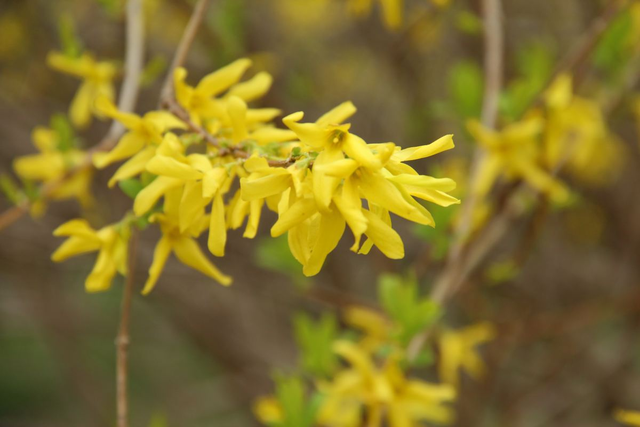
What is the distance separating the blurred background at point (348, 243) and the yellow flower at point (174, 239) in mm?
939

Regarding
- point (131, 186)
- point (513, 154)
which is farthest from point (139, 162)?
point (513, 154)

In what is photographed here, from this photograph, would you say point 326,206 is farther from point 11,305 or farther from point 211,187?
point 11,305

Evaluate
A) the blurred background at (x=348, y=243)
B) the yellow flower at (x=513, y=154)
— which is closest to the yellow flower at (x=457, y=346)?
the blurred background at (x=348, y=243)

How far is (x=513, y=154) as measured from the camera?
1.54 m

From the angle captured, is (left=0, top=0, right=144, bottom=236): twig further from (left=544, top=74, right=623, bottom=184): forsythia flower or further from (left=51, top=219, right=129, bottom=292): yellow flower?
(left=544, top=74, right=623, bottom=184): forsythia flower

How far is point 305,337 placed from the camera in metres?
1.40

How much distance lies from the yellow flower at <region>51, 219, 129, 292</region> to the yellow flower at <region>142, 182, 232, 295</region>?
0.08 meters

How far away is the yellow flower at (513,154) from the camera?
146 centimetres

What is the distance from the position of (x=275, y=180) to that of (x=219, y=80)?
36cm

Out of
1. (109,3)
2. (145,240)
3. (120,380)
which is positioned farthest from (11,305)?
(120,380)

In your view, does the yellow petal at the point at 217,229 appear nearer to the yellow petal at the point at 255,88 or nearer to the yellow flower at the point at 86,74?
the yellow petal at the point at 255,88

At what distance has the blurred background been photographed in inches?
89.1

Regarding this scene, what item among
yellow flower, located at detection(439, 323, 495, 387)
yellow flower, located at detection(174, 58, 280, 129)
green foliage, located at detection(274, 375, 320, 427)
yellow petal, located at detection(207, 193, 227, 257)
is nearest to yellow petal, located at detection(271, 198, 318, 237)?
yellow petal, located at detection(207, 193, 227, 257)

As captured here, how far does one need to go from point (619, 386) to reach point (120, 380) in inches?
85.8
